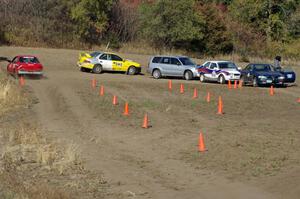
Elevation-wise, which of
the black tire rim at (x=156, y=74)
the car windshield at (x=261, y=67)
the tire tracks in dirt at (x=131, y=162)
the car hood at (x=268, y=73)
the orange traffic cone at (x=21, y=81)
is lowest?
the tire tracks in dirt at (x=131, y=162)

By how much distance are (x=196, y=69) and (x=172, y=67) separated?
1.78 metres

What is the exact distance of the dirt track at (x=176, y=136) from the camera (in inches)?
560

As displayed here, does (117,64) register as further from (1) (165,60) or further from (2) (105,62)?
(1) (165,60)

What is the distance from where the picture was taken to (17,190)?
11.5 m

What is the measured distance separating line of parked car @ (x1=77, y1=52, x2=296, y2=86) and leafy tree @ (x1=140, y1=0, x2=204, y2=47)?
59.9 ft

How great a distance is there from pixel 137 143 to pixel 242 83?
21.0 metres

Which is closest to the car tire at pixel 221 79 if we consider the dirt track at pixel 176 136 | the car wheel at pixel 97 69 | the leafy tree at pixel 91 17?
the dirt track at pixel 176 136

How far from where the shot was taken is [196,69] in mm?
41844

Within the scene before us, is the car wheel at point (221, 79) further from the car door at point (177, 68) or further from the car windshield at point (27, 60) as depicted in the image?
the car windshield at point (27, 60)

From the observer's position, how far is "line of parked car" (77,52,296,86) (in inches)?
1537

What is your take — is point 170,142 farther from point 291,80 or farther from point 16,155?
point 291,80

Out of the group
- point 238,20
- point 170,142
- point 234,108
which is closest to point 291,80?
point 234,108

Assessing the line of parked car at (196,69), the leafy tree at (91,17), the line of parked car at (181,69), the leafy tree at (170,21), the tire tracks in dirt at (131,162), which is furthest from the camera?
the leafy tree at (91,17)

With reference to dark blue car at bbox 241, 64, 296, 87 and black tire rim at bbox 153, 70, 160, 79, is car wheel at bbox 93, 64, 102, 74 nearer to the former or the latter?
black tire rim at bbox 153, 70, 160, 79
